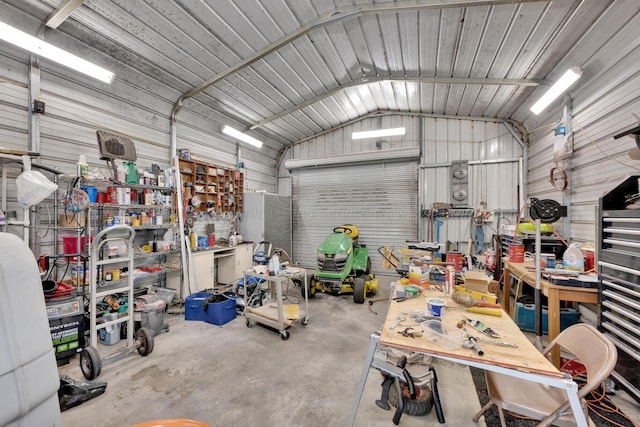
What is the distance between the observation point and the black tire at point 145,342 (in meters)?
2.63

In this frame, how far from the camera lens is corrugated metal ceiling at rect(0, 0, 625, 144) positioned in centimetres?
271

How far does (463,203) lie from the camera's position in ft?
18.1

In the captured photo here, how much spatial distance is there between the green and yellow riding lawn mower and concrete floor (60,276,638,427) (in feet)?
3.31

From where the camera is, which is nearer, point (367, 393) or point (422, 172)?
point (367, 393)

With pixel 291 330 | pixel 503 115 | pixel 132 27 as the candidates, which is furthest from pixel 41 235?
pixel 503 115

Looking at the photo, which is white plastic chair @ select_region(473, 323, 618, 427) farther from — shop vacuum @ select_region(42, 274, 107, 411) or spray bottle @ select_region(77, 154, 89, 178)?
spray bottle @ select_region(77, 154, 89, 178)

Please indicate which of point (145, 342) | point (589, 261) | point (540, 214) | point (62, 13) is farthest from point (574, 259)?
point (62, 13)

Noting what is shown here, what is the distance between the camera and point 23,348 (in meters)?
0.82

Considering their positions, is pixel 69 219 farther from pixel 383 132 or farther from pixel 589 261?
pixel 589 261

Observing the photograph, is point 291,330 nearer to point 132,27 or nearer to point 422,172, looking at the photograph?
point 132,27

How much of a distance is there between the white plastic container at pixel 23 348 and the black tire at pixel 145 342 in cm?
198

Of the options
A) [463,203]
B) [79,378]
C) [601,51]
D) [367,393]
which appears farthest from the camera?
[463,203]

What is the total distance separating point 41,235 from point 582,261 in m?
5.89

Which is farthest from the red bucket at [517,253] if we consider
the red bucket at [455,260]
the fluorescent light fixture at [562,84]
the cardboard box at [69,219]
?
the cardboard box at [69,219]
